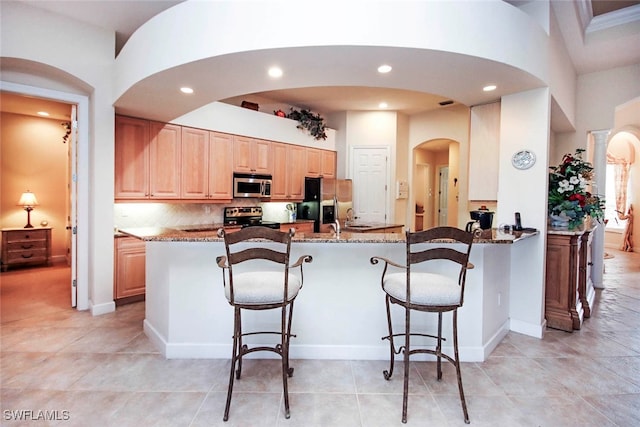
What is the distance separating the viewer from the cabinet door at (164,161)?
4.20 meters

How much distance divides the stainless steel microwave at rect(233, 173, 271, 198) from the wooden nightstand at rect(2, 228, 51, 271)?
12.7 feet

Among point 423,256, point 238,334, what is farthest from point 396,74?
point 238,334

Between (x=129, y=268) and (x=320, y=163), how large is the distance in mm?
3574

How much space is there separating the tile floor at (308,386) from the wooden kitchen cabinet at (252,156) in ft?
8.98

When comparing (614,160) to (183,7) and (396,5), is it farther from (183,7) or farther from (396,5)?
(183,7)

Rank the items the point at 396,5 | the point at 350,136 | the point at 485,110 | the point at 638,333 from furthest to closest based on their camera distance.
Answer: the point at 350,136 → the point at 485,110 → the point at 638,333 → the point at 396,5

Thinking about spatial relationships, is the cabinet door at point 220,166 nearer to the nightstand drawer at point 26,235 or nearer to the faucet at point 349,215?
the faucet at point 349,215

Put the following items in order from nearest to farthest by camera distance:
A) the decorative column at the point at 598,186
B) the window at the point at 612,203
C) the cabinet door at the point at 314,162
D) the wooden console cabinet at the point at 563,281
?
1. the wooden console cabinet at the point at 563,281
2. the decorative column at the point at 598,186
3. the cabinet door at the point at 314,162
4. the window at the point at 612,203

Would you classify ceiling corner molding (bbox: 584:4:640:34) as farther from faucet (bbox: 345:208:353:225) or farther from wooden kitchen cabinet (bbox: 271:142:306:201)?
wooden kitchen cabinet (bbox: 271:142:306:201)

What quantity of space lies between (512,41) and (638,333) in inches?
124

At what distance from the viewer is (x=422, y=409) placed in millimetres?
2025

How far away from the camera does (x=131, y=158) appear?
402 centimetres

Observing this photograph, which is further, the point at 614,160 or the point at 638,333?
the point at 614,160

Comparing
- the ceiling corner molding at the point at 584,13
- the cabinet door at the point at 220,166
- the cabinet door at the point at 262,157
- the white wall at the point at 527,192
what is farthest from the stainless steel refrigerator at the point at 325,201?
the ceiling corner molding at the point at 584,13
